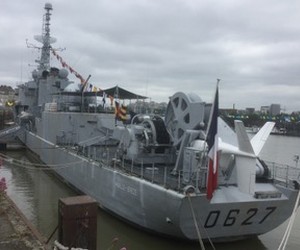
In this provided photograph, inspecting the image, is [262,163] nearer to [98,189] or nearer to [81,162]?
[98,189]

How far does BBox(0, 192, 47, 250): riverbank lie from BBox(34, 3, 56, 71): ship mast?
27.5 metres

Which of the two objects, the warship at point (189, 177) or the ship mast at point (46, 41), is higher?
the ship mast at point (46, 41)

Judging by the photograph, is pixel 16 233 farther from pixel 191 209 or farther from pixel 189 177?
pixel 189 177

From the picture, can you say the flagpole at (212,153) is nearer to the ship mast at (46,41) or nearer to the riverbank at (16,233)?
the riverbank at (16,233)

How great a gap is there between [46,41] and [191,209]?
28.0m

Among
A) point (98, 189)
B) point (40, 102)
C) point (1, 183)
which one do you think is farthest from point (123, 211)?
point (40, 102)

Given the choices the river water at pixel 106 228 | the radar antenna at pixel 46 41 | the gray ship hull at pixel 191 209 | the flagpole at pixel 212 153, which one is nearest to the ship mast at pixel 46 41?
the radar antenna at pixel 46 41

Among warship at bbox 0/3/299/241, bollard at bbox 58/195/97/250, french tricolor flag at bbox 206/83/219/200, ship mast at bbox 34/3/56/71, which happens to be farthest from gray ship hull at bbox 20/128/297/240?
ship mast at bbox 34/3/56/71

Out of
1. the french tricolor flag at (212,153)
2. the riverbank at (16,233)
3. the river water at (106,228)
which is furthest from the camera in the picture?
the river water at (106,228)

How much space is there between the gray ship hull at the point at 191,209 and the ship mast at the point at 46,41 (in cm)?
2298

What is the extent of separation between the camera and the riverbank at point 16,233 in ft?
23.2

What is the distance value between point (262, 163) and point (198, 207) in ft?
12.0

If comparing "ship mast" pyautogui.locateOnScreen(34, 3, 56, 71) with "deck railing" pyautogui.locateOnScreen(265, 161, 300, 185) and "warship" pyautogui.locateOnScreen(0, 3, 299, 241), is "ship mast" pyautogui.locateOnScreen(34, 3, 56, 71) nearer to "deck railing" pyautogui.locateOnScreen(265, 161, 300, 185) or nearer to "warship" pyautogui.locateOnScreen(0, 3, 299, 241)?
"warship" pyautogui.locateOnScreen(0, 3, 299, 241)

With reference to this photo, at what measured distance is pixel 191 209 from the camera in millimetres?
10719
